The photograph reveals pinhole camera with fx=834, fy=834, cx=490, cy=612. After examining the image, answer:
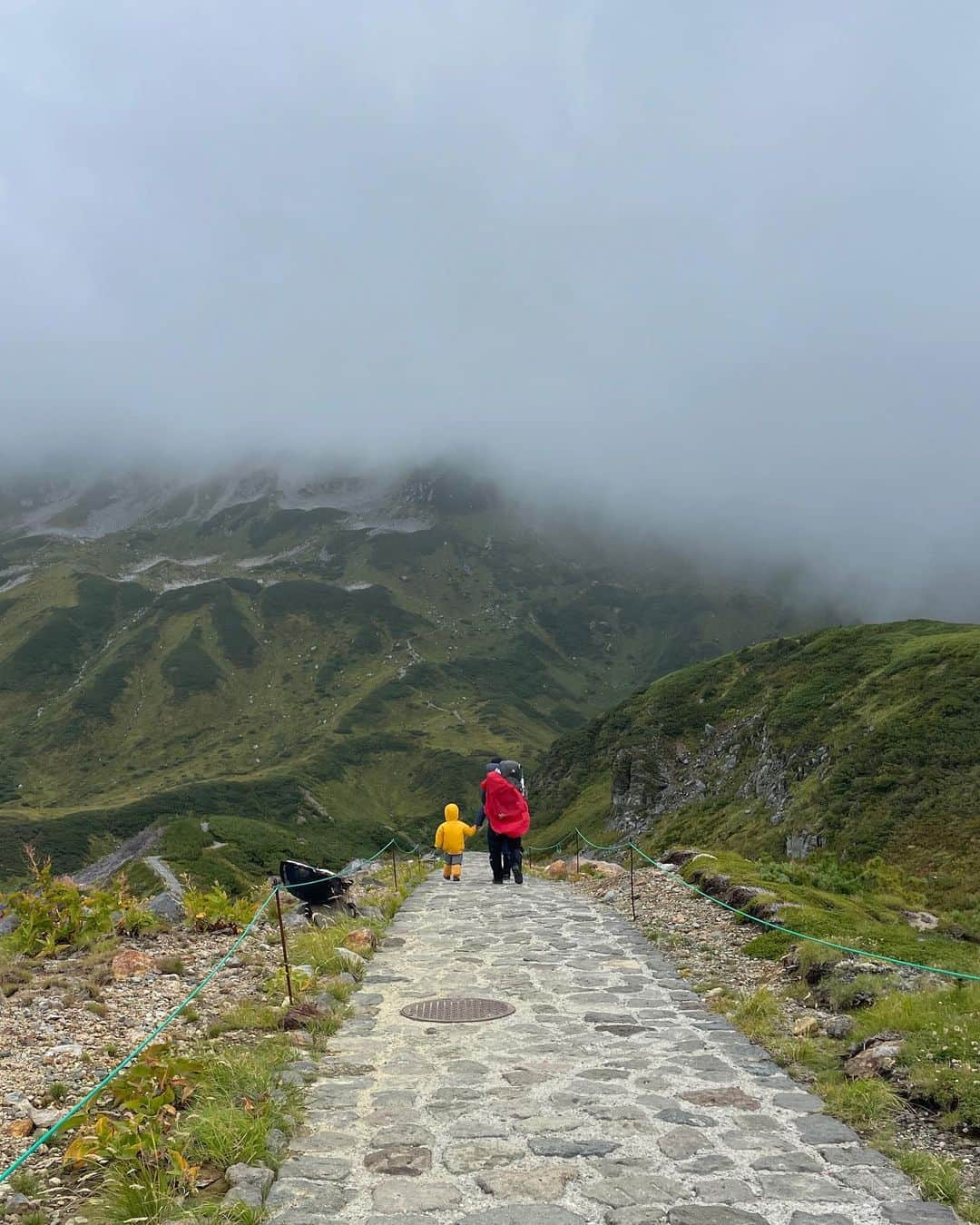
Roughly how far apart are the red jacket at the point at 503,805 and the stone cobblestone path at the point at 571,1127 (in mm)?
8849

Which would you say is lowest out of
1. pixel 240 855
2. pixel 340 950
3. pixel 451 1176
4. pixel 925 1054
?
pixel 240 855

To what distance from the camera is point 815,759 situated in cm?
5391

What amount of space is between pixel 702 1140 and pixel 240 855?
351ft

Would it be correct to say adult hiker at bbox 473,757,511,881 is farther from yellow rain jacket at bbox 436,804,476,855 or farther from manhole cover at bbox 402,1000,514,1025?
manhole cover at bbox 402,1000,514,1025

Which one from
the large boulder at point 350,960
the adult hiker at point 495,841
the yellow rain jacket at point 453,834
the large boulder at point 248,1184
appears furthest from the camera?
the yellow rain jacket at point 453,834

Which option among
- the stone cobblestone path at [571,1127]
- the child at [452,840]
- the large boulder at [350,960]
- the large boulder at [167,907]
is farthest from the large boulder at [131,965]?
the child at [452,840]

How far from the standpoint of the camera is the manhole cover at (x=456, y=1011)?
29.3ft

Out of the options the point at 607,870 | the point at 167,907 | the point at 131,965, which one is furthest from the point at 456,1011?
the point at 607,870

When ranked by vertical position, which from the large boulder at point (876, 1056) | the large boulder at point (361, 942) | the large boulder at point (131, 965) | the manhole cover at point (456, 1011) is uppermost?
the large boulder at point (876, 1056)

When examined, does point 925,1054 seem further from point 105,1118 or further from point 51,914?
point 51,914

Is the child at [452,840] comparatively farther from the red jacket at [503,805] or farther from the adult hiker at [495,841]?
the red jacket at [503,805]

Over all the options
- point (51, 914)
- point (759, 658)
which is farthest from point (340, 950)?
point (759, 658)

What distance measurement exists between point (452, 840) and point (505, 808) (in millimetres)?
3671

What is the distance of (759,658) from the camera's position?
8925 cm
